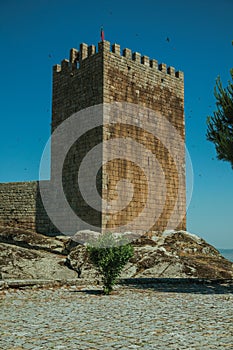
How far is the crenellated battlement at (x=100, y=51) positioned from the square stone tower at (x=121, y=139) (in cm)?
5

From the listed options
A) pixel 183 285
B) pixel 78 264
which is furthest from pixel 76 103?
pixel 183 285

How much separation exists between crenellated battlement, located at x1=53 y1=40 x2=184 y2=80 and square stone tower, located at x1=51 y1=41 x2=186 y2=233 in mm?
47

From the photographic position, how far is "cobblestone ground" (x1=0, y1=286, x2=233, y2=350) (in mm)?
4402

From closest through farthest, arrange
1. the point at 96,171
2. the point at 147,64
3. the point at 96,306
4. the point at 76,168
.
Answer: the point at 96,306
the point at 96,171
the point at 76,168
the point at 147,64

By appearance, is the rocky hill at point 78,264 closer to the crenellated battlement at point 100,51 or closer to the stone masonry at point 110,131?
the stone masonry at point 110,131

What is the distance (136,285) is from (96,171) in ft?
22.6

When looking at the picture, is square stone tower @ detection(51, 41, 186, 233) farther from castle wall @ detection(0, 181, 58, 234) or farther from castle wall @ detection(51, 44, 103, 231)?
castle wall @ detection(0, 181, 58, 234)

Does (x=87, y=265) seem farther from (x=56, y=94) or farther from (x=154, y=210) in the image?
(x=56, y=94)

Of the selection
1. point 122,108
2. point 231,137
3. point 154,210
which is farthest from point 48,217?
point 231,137

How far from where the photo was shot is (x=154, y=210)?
18641 millimetres

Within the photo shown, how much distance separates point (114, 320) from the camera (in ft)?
18.9

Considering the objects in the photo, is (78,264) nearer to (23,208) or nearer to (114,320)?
(114,320)

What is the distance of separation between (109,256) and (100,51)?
35.7ft

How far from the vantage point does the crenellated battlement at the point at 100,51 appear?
17.8m
